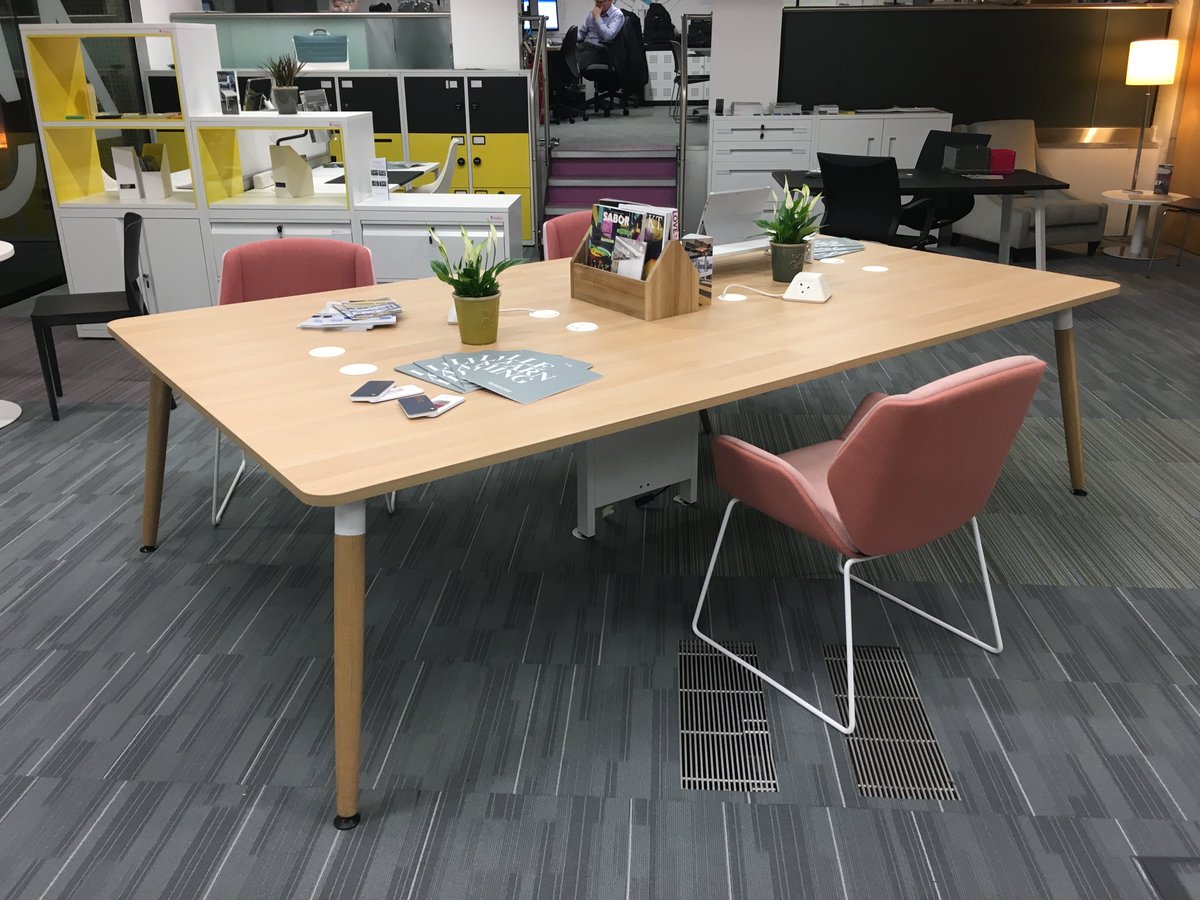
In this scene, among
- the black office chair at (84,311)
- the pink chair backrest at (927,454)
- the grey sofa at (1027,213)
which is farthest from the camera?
the grey sofa at (1027,213)

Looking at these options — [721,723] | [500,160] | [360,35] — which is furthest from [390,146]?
[721,723]

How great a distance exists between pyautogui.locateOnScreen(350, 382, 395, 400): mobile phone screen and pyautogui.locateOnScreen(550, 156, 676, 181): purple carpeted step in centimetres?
683

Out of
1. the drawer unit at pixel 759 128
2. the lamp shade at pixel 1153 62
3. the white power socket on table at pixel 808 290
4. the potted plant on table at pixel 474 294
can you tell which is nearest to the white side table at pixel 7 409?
the potted plant on table at pixel 474 294

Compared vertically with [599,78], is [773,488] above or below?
below

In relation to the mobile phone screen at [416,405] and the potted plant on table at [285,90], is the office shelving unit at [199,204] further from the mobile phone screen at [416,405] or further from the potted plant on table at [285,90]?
the mobile phone screen at [416,405]

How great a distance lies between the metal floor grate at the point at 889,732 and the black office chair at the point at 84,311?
3.44 m

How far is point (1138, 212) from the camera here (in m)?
7.56

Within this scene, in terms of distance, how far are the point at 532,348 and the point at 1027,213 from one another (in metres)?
6.13

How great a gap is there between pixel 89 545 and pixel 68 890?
5.18 ft

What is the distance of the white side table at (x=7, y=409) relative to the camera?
4.10m

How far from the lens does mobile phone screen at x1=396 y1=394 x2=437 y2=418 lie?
211cm

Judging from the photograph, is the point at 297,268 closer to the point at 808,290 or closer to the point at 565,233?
the point at 565,233

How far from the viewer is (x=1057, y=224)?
7.49m

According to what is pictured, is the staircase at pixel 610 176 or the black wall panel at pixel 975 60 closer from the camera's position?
the black wall panel at pixel 975 60
